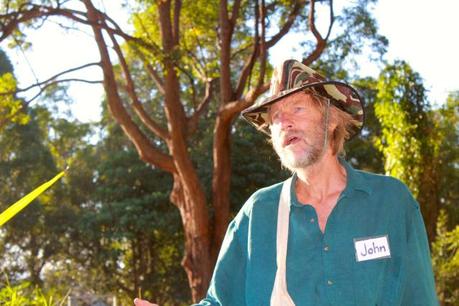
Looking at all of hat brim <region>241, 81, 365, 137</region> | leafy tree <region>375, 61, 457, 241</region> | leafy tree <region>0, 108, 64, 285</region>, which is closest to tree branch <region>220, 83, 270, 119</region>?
leafy tree <region>375, 61, 457, 241</region>

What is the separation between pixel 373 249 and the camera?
97.0 inches

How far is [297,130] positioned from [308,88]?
16 centimetres

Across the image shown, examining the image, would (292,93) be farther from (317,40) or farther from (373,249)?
(317,40)

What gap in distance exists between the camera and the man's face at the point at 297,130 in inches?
107

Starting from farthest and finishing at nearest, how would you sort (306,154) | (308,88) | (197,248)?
1. (197,248)
2. (308,88)
3. (306,154)

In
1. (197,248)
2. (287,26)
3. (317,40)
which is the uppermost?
(287,26)

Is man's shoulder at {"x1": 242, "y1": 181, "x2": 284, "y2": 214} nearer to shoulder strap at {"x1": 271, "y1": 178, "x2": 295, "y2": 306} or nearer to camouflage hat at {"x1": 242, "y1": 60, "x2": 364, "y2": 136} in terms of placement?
shoulder strap at {"x1": 271, "y1": 178, "x2": 295, "y2": 306}

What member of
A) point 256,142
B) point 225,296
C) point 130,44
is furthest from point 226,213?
point 225,296

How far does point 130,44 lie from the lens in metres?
13.8

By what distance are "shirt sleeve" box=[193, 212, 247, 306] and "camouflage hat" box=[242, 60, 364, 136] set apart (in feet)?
1.59

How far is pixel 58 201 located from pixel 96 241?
8.28 feet

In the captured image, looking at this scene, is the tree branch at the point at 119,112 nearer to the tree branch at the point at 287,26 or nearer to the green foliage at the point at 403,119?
the tree branch at the point at 287,26

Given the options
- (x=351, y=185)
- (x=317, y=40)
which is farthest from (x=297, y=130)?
(x=317, y=40)

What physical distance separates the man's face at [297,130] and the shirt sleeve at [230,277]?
299 mm
